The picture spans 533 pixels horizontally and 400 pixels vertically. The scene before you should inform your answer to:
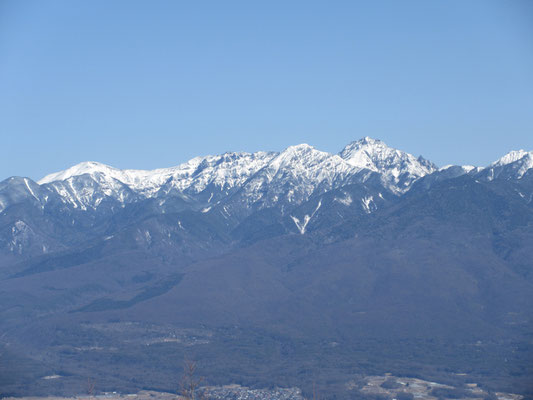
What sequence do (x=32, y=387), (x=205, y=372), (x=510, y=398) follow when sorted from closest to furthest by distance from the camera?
1. (x=510, y=398)
2. (x=32, y=387)
3. (x=205, y=372)

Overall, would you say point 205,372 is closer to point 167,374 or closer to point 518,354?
point 167,374

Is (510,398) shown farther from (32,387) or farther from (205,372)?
(32,387)

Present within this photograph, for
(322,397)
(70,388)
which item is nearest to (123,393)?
(70,388)

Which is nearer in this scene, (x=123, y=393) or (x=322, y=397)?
(x=322, y=397)

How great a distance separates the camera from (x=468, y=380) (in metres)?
182


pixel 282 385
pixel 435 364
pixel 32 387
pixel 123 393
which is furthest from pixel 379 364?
pixel 32 387

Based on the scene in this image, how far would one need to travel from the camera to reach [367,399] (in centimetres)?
16650

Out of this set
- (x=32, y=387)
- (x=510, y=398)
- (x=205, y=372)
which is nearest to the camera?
(x=510, y=398)

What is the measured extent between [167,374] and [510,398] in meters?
77.8

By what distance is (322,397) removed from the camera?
165125 millimetres

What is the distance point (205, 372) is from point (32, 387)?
125ft

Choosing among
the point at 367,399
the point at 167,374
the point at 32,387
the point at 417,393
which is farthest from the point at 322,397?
the point at 32,387

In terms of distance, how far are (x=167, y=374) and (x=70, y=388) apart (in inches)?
973

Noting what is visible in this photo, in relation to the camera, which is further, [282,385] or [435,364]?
[435,364]
